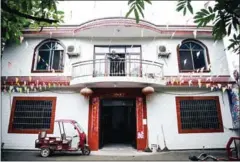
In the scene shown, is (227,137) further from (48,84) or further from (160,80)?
(48,84)

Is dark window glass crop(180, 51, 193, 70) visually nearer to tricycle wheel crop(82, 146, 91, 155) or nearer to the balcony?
the balcony

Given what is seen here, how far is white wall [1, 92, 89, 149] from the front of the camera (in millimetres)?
8352

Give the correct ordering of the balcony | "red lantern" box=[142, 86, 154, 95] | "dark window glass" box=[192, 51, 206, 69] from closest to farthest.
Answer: the balcony
"red lantern" box=[142, 86, 154, 95]
"dark window glass" box=[192, 51, 206, 69]

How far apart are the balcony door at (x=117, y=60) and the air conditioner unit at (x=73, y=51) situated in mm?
845

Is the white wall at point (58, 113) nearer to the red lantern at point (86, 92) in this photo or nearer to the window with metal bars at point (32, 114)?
the window with metal bars at point (32, 114)

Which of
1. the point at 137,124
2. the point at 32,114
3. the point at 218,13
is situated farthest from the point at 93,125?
the point at 218,13

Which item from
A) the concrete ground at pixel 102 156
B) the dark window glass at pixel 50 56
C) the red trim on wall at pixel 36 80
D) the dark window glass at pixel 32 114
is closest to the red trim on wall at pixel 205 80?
the concrete ground at pixel 102 156

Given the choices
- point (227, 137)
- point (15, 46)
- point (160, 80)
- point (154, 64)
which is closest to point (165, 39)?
point (154, 64)

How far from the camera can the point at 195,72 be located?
9.29m

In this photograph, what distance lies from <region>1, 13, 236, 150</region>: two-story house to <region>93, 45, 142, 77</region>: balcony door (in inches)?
1.9

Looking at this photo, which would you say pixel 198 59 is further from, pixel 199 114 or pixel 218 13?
pixel 218 13

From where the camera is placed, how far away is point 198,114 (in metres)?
8.76

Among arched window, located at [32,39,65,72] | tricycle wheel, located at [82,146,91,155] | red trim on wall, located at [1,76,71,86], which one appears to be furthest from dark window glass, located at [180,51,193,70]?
arched window, located at [32,39,65,72]

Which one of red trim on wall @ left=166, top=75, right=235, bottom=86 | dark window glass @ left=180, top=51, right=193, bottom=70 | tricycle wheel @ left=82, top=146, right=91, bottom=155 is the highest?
dark window glass @ left=180, top=51, right=193, bottom=70
